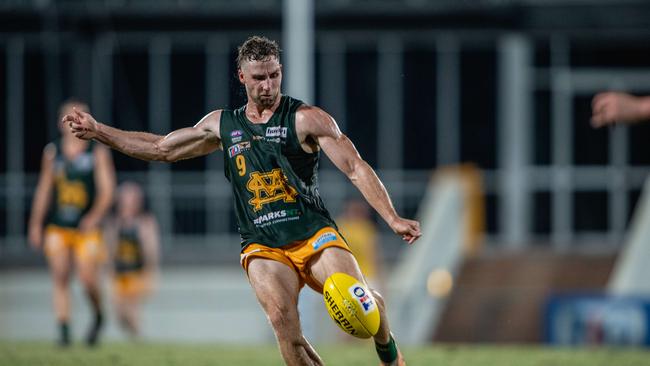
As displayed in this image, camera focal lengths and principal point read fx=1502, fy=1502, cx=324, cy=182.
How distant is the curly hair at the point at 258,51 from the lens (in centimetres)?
873

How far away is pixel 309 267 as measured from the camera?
8875 mm

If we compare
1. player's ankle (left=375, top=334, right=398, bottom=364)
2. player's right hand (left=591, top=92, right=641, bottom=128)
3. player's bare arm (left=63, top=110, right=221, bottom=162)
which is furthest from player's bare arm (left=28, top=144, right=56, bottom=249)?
player's right hand (left=591, top=92, right=641, bottom=128)

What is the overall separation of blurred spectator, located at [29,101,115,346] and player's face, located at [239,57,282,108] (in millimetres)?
6441

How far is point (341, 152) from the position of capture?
868cm

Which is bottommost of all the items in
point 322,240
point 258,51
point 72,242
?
point 72,242

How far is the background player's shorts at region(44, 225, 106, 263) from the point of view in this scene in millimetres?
15055

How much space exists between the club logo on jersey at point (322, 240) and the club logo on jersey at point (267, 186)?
30 cm

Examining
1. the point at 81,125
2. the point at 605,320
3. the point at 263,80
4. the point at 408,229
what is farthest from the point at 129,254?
the point at 408,229

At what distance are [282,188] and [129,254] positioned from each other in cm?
1178

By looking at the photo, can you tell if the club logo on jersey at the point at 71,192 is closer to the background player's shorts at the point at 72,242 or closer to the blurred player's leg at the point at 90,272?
the background player's shorts at the point at 72,242

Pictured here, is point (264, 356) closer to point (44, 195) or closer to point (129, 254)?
point (44, 195)

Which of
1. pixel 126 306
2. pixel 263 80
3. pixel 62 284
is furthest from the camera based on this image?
Answer: pixel 126 306

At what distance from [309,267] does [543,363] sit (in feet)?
15.0

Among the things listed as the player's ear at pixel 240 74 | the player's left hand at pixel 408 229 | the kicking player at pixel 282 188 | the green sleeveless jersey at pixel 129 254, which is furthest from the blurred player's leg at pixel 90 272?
the player's left hand at pixel 408 229
